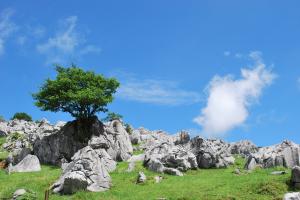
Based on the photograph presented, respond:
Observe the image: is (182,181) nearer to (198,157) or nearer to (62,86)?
(198,157)

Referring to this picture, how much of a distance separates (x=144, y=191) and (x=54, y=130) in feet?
129

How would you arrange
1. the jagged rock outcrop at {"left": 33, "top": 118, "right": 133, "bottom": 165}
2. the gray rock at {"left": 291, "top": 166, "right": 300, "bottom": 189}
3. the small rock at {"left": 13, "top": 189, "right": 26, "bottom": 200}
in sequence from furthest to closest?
1. the jagged rock outcrop at {"left": 33, "top": 118, "right": 133, "bottom": 165}
2. the small rock at {"left": 13, "top": 189, "right": 26, "bottom": 200}
3. the gray rock at {"left": 291, "top": 166, "right": 300, "bottom": 189}

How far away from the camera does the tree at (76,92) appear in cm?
8325

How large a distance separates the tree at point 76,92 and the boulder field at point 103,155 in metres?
Answer: 2.95

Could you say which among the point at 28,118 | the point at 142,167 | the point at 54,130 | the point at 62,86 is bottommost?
the point at 142,167

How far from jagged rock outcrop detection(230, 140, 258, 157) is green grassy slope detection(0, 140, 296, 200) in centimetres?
3880

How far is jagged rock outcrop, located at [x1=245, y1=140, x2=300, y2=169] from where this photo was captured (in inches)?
2472

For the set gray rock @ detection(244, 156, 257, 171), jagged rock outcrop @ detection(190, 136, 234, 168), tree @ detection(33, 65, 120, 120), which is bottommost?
gray rock @ detection(244, 156, 257, 171)

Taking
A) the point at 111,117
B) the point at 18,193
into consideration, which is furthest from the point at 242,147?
the point at 18,193

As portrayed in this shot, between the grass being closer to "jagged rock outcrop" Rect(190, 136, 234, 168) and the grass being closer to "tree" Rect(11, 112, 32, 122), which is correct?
"jagged rock outcrop" Rect(190, 136, 234, 168)

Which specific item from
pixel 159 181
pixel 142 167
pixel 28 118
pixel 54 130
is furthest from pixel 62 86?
pixel 28 118

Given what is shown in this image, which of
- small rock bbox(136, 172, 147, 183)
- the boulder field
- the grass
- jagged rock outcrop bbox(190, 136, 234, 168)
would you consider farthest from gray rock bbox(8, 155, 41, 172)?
jagged rock outcrop bbox(190, 136, 234, 168)

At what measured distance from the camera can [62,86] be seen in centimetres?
8425

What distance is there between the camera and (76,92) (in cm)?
8288
